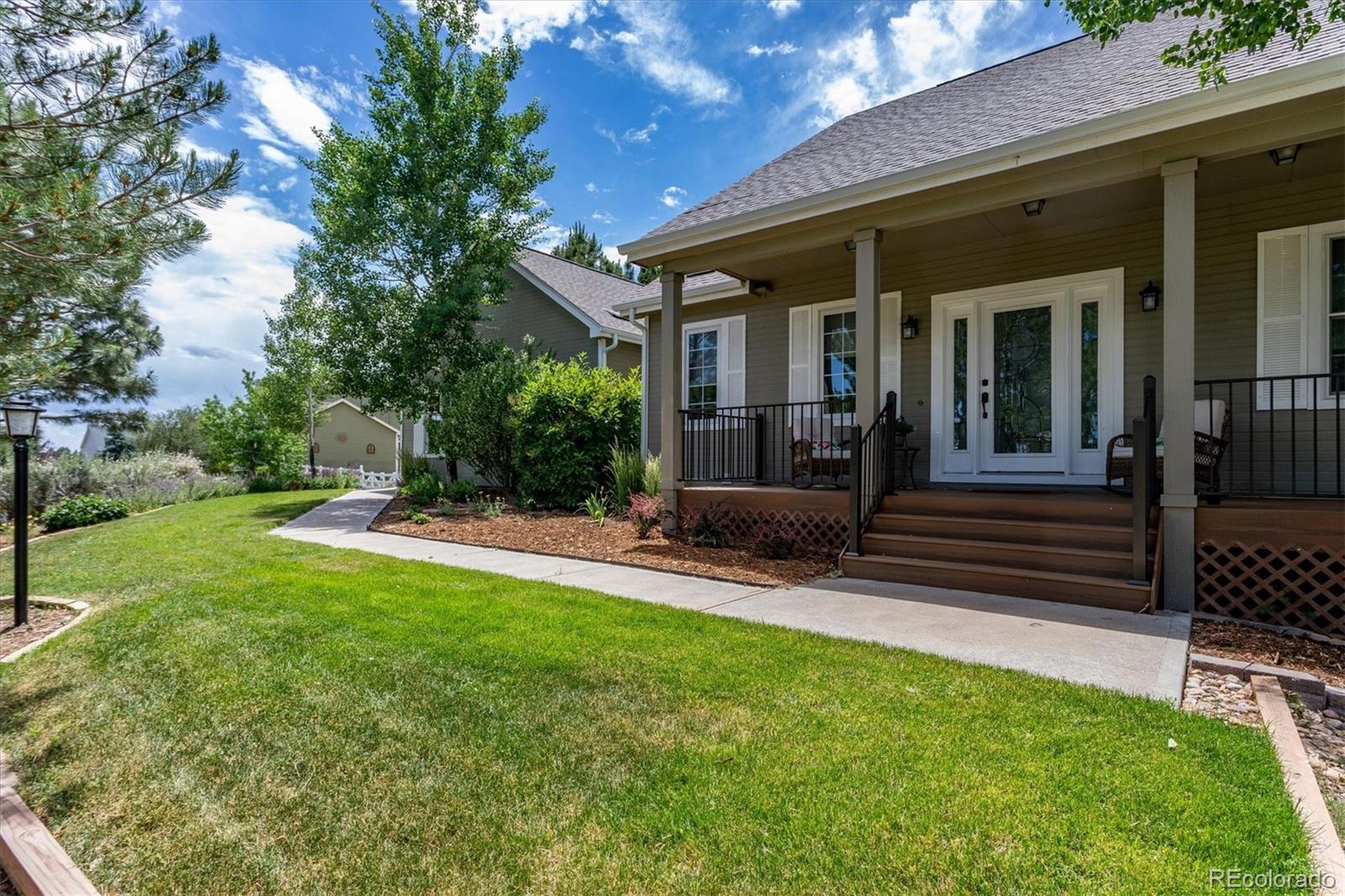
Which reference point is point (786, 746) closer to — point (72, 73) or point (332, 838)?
point (332, 838)

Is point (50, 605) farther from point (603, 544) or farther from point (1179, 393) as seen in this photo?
point (1179, 393)

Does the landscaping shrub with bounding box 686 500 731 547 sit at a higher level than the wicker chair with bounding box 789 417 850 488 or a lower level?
lower

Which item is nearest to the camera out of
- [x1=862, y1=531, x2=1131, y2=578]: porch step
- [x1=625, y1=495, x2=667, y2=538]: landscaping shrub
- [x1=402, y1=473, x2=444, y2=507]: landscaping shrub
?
[x1=862, y1=531, x2=1131, y2=578]: porch step

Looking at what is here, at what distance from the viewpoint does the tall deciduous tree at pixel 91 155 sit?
9.05 feet

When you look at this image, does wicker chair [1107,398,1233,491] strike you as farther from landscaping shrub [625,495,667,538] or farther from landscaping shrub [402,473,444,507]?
landscaping shrub [402,473,444,507]

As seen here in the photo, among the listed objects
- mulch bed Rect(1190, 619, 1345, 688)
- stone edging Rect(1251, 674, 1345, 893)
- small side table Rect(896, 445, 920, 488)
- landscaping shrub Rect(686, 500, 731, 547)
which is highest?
small side table Rect(896, 445, 920, 488)

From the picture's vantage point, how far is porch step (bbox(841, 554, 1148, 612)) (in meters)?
4.55

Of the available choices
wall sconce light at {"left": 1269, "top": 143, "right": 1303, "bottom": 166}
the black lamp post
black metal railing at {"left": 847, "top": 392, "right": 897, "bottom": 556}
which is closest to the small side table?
black metal railing at {"left": 847, "top": 392, "right": 897, "bottom": 556}

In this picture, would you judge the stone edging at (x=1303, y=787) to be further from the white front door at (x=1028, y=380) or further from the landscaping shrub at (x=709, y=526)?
the landscaping shrub at (x=709, y=526)

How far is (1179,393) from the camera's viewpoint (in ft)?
15.4

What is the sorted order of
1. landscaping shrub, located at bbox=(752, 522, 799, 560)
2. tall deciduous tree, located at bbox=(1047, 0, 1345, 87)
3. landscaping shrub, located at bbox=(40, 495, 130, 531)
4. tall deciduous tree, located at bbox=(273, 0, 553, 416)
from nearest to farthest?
tall deciduous tree, located at bbox=(1047, 0, 1345, 87), landscaping shrub, located at bbox=(752, 522, 799, 560), landscaping shrub, located at bbox=(40, 495, 130, 531), tall deciduous tree, located at bbox=(273, 0, 553, 416)

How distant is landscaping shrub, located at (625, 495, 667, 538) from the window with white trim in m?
5.77

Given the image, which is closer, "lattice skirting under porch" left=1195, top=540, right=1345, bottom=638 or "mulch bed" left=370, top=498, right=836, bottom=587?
"lattice skirting under porch" left=1195, top=540, right=1345, bottom=638

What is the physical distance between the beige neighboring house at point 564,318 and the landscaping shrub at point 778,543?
18.8ft
